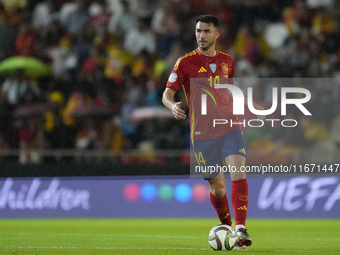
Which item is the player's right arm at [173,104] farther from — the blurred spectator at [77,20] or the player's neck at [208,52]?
the blurred spectator at [77,20]

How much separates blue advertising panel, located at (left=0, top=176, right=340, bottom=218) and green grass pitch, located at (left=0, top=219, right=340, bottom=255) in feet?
1.02

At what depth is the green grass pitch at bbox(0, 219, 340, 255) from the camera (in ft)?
19.9

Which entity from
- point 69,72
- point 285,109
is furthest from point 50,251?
point 69,72

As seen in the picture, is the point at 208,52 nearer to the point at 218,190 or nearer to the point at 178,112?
the point at 178,112

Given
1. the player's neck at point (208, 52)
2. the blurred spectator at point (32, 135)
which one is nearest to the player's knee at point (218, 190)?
the player's neck at point (208, 52)

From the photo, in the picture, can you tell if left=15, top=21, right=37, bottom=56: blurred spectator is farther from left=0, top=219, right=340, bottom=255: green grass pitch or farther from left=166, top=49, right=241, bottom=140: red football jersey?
left=166, top=49, right=241, bottom=140: red football jersey

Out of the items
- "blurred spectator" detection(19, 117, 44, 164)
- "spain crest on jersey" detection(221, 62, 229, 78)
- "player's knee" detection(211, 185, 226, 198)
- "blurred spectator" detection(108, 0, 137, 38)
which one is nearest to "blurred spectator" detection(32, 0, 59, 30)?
"blurred spectator" detection(108, 0, 137, 38)

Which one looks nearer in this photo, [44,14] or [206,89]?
[206,89]

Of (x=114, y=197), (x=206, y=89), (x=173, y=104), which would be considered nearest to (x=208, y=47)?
(x=206, y=89)

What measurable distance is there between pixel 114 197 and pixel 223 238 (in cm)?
614

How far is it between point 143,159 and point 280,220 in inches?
109

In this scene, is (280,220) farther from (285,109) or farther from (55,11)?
(55,11)

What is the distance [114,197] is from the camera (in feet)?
38.5

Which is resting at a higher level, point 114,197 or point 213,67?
point 213,67
